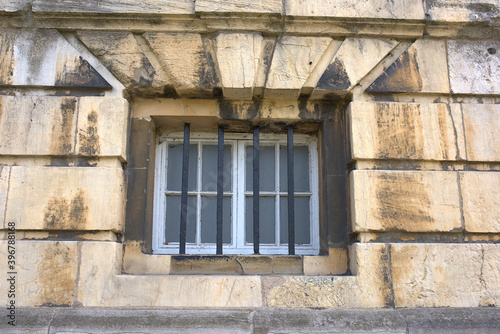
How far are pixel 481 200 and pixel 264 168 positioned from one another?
1691 millimetres

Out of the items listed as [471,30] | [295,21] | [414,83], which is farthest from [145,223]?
[471,30]

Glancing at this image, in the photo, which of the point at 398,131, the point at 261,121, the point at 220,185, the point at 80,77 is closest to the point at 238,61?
the point at 261,121

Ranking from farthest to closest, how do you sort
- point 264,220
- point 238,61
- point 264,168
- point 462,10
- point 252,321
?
point 264,168, point 264,220, point 462,10, point 238,61, point 252,321

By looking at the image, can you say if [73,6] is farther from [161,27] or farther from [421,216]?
[421,216]

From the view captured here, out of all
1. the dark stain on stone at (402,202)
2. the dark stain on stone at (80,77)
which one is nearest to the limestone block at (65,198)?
the dark stain on stone at (80,77)

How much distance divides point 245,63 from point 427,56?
1473 mm

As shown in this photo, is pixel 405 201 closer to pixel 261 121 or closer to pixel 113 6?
pixel 261 121

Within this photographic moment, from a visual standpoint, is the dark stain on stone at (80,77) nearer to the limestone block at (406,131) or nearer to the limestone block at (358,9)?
the limestone block at (358,9)

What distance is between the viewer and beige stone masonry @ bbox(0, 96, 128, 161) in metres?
3.31

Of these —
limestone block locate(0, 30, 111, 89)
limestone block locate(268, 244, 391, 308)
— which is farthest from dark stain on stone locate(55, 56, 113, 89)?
limestone block locate(268, 244, 391, 308)

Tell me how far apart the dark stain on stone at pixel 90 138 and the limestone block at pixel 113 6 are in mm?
835

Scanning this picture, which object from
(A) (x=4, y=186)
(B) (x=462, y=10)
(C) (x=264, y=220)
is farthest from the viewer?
(C) (x=264, y=220)

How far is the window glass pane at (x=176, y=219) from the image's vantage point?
3.64 meters

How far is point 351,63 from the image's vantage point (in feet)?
11.6
